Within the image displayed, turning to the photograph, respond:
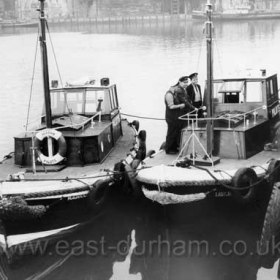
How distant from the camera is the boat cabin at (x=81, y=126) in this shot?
1214cm

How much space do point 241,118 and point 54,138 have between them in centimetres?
470

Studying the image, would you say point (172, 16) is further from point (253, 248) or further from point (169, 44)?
point (253, 248)

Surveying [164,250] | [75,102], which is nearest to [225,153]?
[164,250]

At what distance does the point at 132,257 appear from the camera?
11.7 m

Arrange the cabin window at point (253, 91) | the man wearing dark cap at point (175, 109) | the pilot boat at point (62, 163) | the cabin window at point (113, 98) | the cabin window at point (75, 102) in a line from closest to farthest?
the pilot boat at point (62, 163) → the man wearing dark cap at point (175, 109) → the cabin window at point (253, 91) → the cabin window at point (75, 102) → the cabin window at point (113, 98)

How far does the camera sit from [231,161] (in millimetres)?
11930

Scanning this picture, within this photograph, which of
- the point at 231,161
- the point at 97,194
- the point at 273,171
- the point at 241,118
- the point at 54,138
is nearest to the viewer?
the point at 97,194

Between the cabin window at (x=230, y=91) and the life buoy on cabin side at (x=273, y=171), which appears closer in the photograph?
the life buoy on cabin side at (x=273, y=171)

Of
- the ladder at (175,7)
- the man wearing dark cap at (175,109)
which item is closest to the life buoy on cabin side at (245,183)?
the man wearing dark cap at (175,109)

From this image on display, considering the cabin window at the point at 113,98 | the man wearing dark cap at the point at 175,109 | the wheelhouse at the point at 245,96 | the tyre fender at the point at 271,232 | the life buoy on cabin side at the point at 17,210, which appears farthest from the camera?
the cabin window at the point at 113,98

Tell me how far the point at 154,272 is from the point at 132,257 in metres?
0.86

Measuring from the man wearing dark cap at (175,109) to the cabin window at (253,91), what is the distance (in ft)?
6.07

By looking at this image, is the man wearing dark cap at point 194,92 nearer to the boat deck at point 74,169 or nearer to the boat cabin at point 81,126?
the boat deck at point 74,169

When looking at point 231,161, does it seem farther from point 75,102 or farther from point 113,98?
point 75,102
